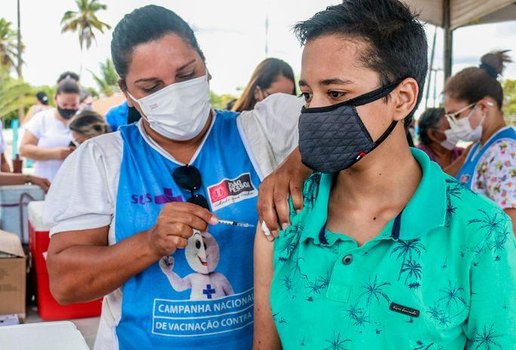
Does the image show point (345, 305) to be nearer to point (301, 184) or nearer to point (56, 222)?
point (301, 184)

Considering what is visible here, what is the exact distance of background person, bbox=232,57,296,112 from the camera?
11.8 ft

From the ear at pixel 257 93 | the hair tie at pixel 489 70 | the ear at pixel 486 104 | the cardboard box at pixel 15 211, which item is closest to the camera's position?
the ear at pixel 486 104

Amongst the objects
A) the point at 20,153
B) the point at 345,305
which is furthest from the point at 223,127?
the point at 20,153

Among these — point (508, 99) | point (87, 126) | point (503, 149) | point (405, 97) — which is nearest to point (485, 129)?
point (503, 149)

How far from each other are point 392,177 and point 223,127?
1.71ft

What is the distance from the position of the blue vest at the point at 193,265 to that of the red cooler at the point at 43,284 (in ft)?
5.62

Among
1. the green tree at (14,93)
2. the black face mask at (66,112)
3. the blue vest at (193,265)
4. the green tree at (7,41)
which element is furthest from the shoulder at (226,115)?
the green tree at (7,41)

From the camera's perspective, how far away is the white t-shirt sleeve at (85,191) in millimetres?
1405

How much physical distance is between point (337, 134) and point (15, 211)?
2801 millimetres

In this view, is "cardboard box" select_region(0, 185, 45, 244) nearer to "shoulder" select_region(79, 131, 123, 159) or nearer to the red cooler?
the red cooler

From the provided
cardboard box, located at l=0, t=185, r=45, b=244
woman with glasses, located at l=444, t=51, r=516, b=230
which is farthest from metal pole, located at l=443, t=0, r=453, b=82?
cardboard box, located at l=0, t=185, r=45, b=244

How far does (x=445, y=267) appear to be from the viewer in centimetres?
107

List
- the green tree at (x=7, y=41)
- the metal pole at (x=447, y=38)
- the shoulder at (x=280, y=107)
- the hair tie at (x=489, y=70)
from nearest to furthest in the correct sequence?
the shoulder at (x=280, y=107), the hair tie at (x=489, y=70), the metal pole at (x=447, y=38), the green tree at (x=7, y=41)

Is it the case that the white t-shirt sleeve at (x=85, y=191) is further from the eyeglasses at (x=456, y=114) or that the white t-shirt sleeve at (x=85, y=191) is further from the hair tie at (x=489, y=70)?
the hair tie at (x=489, y=70)
